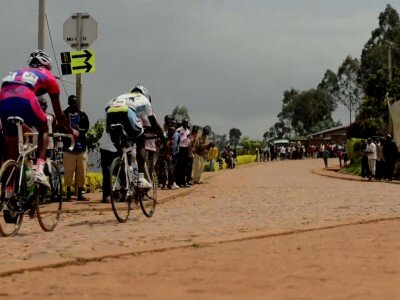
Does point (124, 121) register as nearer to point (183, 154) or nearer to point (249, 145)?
point (183, 154)

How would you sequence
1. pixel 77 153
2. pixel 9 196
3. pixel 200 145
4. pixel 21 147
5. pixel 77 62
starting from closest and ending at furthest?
pixel 9 196
pixel 21 147
pixel 77 153
pixel 77 62
pixel 200 145

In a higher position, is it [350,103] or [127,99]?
[350,103]

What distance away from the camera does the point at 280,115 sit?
129 meters

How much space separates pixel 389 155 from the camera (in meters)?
24.2

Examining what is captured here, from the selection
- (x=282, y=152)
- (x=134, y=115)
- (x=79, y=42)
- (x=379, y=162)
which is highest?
(x=79, y=42)

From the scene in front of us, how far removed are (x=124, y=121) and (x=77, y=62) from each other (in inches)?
149

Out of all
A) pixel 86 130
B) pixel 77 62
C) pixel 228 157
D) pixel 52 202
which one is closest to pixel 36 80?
pixel 52 202

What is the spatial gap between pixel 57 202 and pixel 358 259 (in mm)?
3952

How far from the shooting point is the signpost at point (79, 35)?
1195 cm

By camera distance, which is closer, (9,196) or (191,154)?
(9,196)

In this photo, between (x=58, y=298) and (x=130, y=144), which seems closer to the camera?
(x=58, y=298)

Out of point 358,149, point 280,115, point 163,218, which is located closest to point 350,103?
point 280,115

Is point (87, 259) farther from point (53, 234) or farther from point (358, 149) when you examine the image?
point (358, 149)

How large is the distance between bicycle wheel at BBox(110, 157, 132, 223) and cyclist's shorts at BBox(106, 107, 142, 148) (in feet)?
0.95
